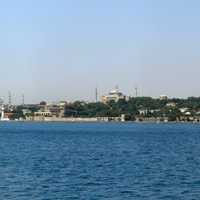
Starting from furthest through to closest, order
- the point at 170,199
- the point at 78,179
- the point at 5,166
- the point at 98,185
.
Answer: the point at 5,166 → the point at 78,179 → the point at 98,185 → the point at 170,199

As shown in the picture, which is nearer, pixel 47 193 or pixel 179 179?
pixel 47 193

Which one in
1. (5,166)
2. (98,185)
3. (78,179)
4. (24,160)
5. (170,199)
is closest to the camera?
(170,199)

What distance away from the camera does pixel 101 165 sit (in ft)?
174

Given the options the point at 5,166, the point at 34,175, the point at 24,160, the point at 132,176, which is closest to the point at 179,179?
the point at 132,176

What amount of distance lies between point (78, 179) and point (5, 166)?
33.2 ft

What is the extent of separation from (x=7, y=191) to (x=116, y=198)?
5.50m

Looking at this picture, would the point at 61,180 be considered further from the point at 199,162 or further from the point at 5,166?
the point at 199,162

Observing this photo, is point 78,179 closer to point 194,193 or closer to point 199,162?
point 194,193

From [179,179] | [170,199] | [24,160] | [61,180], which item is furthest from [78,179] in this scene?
Result: [24,160]

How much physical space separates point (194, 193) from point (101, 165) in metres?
17.0

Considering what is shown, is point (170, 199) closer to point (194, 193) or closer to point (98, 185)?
point (194, 193)

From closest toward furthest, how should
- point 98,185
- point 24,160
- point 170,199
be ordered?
point 170,199 → point 98,185 → point 24,160

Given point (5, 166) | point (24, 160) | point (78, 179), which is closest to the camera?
point (78, 179)

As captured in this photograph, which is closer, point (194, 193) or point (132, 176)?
point (194, 193)
